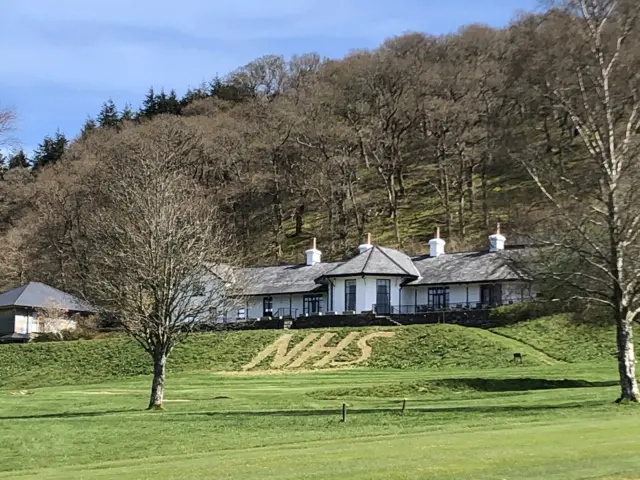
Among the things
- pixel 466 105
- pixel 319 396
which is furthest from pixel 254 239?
pixel 319 396

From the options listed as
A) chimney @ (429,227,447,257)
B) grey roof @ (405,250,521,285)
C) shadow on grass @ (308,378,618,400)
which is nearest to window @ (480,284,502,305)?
grey roof @ (405,250,521,285)

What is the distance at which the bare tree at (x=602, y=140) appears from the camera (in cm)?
2509

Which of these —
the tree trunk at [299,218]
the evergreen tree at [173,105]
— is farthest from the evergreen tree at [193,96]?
the tree trunk at [299,218]

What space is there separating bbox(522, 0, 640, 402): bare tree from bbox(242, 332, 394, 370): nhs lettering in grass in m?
24.8

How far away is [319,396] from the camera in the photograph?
1341 inches

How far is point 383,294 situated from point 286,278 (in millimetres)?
10656

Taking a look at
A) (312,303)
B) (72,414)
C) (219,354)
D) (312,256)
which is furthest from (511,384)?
(312,256)

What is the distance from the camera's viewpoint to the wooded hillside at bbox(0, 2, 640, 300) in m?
85.3

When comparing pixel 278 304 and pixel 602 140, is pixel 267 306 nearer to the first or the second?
pixel 278 304

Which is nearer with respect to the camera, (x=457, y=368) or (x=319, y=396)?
(x=319, y=396)

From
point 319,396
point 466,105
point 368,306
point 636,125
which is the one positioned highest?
point 466,105

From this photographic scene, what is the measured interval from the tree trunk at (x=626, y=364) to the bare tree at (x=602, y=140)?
29 millimetres

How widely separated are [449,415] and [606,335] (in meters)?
25.7

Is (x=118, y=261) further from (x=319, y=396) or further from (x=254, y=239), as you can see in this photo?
(x=254, y=239)
